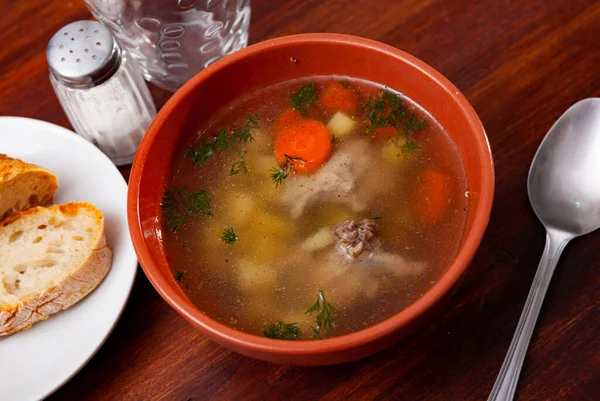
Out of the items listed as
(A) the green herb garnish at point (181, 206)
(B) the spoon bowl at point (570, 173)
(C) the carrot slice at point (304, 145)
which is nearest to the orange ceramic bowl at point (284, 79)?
(A) the green herb garnish at point (181, 206)

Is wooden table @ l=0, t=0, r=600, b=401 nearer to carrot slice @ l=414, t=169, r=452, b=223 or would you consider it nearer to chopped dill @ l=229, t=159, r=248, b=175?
carrot slice @ l=414, t=169, r=452, b=223

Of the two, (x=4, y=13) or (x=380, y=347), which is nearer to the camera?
(x=380, y=347)

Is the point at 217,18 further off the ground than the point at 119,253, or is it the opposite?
the point at 217,18

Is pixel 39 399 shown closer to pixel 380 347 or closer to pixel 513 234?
pixel 380 347

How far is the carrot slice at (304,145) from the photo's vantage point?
144 cm

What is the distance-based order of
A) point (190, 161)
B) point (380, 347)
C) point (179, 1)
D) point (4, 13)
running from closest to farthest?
point (380, 347) < point (190, 161) < point (179, 1) < point (4, 13)

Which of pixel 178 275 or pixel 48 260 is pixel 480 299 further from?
pixel 48 260

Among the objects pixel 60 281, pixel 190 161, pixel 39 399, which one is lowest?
pixel 39 399

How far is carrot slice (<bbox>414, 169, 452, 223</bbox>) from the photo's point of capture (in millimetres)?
1344

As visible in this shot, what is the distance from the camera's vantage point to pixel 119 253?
4.86ft

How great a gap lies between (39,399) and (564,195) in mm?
1118

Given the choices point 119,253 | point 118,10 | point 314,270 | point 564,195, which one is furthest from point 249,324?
point 118,10

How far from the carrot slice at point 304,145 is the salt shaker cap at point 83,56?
16.2 inches

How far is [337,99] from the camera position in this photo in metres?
1.50
